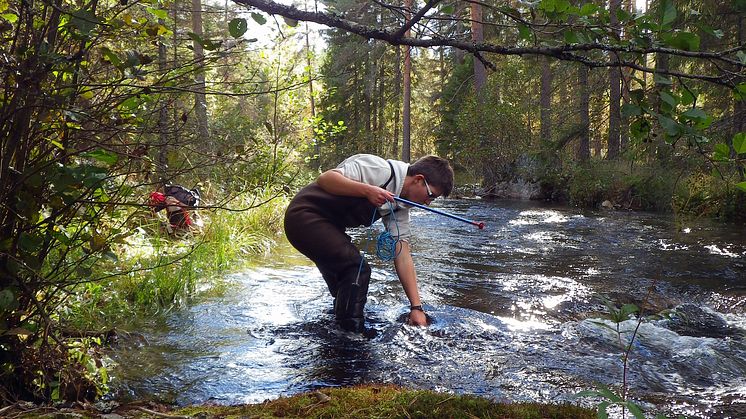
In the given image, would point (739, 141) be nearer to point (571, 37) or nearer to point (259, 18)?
point (571, 37)

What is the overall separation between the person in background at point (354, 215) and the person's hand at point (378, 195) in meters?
0.20

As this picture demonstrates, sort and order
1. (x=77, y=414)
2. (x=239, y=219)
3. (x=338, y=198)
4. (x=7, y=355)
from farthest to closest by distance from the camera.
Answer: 1. (x=239, y=219)
2. (x=338, y=198)
3. (x=7, y=355)
4. (x=77, y=414)

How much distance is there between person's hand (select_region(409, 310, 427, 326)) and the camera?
4355mm

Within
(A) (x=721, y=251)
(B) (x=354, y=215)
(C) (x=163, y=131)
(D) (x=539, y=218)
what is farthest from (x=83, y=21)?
(D) (x=539, y=218)

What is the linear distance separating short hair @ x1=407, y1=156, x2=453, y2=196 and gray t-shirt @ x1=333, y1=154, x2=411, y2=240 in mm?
102

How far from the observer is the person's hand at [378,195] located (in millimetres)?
3908

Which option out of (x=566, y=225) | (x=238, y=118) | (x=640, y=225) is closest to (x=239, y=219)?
(x=566, y=225)

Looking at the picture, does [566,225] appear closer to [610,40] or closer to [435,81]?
[610,40]

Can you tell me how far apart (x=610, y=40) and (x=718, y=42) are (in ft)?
37.9

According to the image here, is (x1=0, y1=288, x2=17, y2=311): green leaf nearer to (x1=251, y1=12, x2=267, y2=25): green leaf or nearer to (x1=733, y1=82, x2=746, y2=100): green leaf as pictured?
(x1=251, y1=12, x2=267, y2=25): green leaf

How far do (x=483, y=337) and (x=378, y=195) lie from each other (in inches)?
56.5

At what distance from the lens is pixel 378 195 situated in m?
3.91

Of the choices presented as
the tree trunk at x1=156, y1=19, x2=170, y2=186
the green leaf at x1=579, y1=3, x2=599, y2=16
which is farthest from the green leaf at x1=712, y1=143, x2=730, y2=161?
the tree trunk at x1=156, y1=19, x2=170, y2=186

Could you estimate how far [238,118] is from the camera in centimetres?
1981
